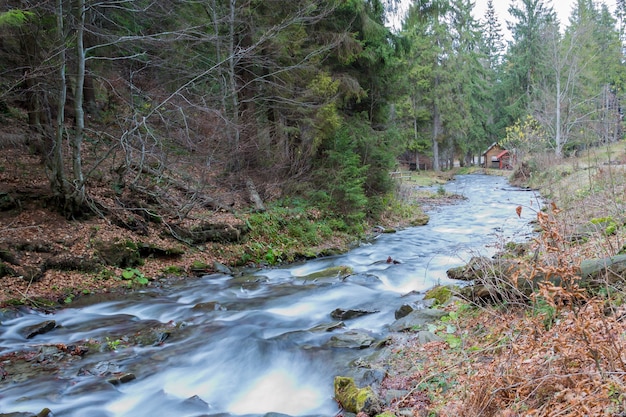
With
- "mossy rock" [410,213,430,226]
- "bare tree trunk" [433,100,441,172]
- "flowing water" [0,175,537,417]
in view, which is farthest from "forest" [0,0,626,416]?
"bare tree trunk" [433,100,441,172]

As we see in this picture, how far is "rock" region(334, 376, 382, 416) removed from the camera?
3935 millimetres

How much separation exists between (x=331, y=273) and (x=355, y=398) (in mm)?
5618

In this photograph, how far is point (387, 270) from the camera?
33.3ft

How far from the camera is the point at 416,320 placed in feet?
20.1

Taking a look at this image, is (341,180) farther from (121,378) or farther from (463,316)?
(121,378)

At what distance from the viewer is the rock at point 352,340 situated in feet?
18.7

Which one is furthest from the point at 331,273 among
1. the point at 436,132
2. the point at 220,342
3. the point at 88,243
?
the point at 436,132

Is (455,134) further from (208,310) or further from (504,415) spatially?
(504,415)

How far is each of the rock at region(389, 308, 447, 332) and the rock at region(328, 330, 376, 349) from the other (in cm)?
47

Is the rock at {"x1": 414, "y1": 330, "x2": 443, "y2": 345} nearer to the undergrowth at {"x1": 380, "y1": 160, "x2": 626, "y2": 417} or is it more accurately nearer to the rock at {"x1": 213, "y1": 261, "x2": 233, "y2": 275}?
the undergrowth at {"x1": 380, "y1": 160, "x2": 626, "y2": 417}

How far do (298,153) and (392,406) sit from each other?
10.3 m

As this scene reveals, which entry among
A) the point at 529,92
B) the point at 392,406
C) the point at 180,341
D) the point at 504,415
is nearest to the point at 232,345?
the point at 180,341

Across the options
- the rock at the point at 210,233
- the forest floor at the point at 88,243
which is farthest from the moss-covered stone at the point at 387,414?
the rock at the point at 210,233

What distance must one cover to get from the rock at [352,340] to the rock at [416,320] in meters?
0.47
